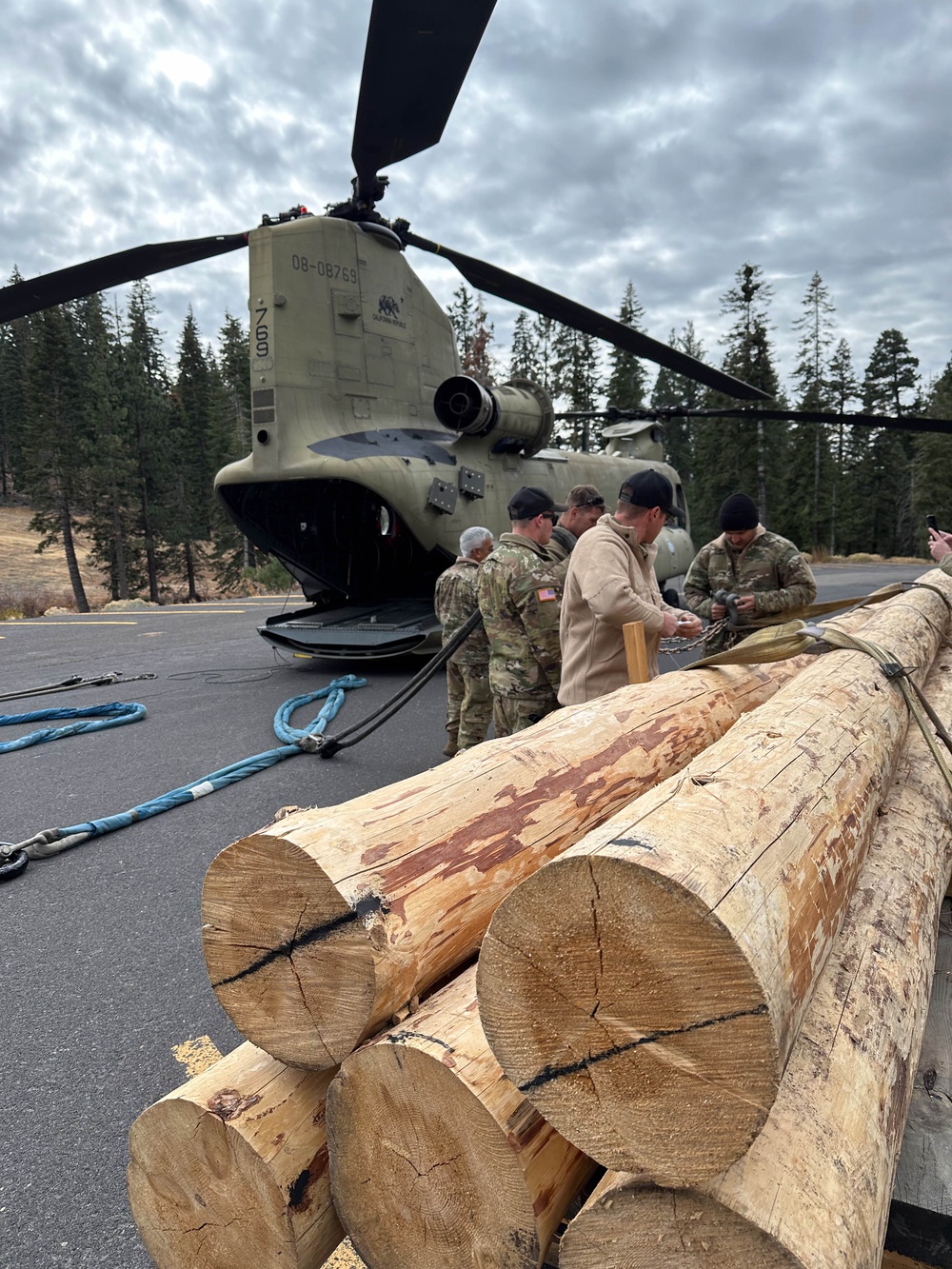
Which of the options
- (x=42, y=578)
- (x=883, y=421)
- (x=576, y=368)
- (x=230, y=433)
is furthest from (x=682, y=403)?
(x=883, y=421)

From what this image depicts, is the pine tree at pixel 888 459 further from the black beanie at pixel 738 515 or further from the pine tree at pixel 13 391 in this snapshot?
the pine tree at pixel 13 391

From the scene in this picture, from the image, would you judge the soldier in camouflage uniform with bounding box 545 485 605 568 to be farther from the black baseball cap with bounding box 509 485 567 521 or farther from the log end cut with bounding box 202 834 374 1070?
the log end cut with bounding box 202 834 374 1070

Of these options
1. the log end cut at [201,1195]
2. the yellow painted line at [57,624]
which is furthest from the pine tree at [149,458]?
the log end cut at [201,1195]

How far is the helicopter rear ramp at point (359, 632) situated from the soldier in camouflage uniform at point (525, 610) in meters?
3.50

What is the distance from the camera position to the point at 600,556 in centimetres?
347

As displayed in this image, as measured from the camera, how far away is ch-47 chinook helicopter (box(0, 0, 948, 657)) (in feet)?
25.8

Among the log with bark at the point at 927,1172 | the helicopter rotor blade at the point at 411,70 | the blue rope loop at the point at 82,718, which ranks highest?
the helicopter rotor blade at the point at 411,70

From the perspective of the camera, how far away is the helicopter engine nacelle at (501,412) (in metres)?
8.97

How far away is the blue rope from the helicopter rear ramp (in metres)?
0.42

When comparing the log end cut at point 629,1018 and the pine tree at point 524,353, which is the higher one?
the pine tree at point 524,353

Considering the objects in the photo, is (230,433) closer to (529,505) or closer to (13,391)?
(13,391)

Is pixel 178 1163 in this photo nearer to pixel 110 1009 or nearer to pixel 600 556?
pixel 110 1009

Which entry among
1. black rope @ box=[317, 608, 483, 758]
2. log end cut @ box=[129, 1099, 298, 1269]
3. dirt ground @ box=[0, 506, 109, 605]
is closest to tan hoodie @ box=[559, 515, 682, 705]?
black rope @ box=[317, 608, 483, 758]

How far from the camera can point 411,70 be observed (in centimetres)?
500
